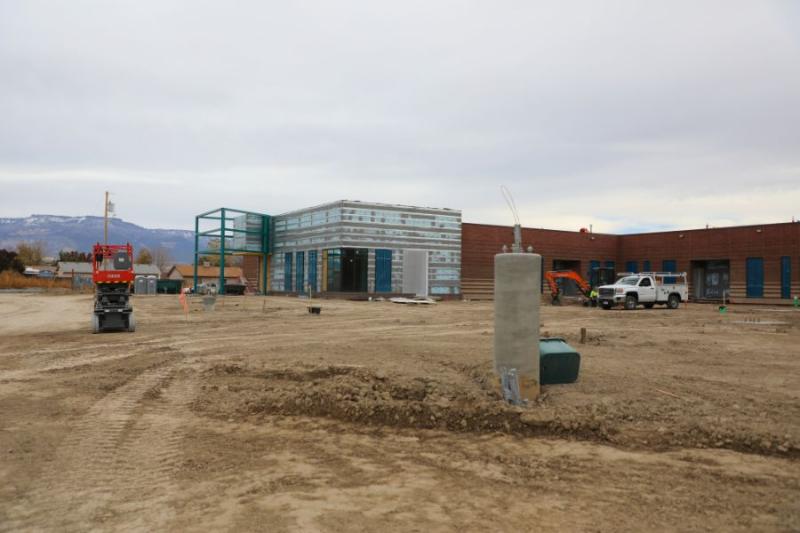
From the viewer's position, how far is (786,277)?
150 ft

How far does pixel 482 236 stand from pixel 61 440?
45.3 meters

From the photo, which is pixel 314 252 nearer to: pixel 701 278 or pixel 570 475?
pixel 701 278

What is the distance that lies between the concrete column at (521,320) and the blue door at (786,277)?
45.3m

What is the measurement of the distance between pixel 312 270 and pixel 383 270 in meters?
5.86

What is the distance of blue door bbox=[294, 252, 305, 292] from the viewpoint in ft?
162

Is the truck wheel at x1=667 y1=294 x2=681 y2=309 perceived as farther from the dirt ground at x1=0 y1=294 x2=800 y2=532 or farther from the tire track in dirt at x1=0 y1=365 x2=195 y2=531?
the tire track in dirt at x1=0 y1=365 x2=195 y2=531

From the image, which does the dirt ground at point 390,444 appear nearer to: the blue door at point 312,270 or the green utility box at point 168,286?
the blue door at point 312,270

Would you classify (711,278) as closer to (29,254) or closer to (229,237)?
(229,237)

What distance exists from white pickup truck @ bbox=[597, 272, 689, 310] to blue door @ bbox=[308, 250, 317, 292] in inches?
834

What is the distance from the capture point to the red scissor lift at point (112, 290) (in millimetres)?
19047

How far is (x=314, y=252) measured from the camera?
47.7 metres

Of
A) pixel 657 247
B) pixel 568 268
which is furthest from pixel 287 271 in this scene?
pixel 657 247

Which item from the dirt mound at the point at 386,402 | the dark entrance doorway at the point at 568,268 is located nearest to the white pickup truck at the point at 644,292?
the dark entrance doorway at the point at 568,268

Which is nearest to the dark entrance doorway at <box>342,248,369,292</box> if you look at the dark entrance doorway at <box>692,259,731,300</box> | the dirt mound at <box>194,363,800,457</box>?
the dark entrance doorway at <box>692,259,731,300</box>
